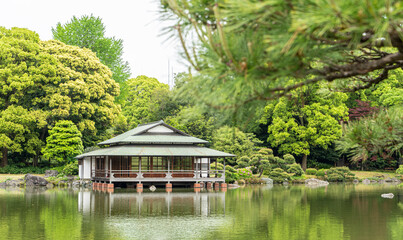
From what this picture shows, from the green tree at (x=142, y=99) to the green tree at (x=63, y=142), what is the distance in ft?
32.3

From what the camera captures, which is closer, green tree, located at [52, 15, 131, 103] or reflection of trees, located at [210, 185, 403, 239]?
reflection of trees, located at [210, 185, 403, 239]

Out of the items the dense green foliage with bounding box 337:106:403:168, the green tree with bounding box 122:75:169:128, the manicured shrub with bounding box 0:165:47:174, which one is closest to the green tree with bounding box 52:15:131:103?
the green tree with bounding box 122:75:169:128

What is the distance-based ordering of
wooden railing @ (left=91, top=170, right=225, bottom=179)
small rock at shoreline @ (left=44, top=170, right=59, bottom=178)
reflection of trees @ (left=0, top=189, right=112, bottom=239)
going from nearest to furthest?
reflection of trees @ (left=0, top=189, right=112, bottom=239) < wooden railing @ (left=91, top=170, right=225, bottom=179) < small rock at shoreline @ (left=44, top=170, right=59, bottom=178)

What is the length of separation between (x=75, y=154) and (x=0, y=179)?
18.0 ft

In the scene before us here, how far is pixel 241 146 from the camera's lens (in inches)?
1527

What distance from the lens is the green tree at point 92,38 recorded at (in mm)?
50656

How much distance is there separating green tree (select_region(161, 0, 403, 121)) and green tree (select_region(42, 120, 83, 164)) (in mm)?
31335

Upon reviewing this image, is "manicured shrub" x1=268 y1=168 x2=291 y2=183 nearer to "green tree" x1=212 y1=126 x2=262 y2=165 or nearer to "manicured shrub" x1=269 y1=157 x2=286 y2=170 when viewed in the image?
"manicured shrub" x1=269 y1=157 x2=286 y2=170

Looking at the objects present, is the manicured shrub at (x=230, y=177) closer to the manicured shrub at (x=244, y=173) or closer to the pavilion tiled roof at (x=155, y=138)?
the manicured shrub at (x=244, y=173)

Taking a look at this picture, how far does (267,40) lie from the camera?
4.04 metres

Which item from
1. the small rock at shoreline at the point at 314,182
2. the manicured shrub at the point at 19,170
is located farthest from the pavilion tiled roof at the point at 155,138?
the small rock at shoreline at the point at 314,182

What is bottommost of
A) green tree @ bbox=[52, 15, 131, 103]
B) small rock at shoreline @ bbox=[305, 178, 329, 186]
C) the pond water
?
small rock at shoreline @ bbox=[305, 178, 329, 186]

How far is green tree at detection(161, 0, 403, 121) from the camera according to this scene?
376 centimetres

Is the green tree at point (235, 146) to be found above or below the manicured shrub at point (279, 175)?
above
